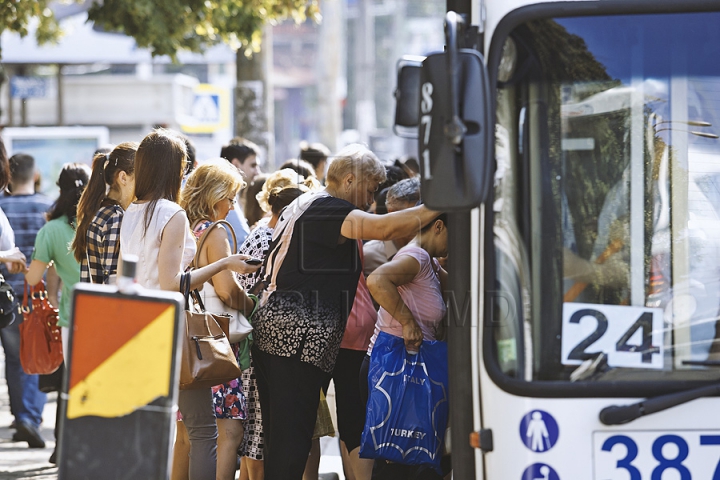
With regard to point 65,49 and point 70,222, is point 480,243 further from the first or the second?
point 65,49

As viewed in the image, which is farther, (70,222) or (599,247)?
(70,222)

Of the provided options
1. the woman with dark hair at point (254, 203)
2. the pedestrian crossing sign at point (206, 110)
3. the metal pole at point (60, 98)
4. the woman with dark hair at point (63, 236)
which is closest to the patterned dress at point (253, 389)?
the woman with dark hair at point (254, 203)

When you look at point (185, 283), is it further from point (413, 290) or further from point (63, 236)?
point (63, 236)

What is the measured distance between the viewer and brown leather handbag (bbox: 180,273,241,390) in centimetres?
434

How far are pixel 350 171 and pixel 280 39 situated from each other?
7803 centimetres

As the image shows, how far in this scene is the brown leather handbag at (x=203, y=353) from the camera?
4336 mm

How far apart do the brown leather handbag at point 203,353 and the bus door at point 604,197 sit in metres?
1.53

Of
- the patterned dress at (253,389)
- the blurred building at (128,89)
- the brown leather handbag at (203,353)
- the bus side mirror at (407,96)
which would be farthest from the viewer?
the blurred building at (128,89)

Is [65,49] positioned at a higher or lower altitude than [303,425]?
higher

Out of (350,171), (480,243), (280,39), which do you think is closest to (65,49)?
(350,171)

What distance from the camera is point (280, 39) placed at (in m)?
80.8

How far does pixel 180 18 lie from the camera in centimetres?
1052

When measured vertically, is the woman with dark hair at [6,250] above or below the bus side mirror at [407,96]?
below

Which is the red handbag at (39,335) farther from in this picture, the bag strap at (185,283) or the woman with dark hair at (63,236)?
the bag strap at (185,283)
